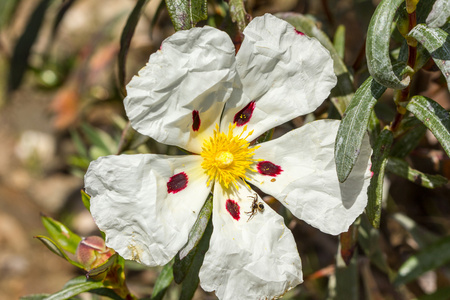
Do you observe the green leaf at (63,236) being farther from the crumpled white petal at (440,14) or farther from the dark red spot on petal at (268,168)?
the crumpled white petal at (440,14)

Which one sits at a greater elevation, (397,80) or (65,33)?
(397,80)

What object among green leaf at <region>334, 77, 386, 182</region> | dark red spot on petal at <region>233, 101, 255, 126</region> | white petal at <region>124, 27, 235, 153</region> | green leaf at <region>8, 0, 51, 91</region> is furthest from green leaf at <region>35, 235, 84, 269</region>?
green leaf at <region>8, 0, 51, 91</region>

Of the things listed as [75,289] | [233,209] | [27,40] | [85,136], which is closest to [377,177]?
[233,209]

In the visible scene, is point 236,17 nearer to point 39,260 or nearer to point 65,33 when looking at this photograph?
point 39,260

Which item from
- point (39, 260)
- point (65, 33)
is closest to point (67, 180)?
point (39, 260)

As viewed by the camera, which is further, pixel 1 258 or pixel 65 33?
pixel 65 33

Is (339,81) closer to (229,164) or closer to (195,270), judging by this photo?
(229,164)
